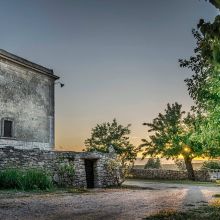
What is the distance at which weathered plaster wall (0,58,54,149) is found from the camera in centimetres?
2313

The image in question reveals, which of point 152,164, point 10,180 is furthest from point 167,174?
point 10,180

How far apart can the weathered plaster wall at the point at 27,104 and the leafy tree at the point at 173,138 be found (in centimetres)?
1625

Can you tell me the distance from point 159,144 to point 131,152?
21.3 ft

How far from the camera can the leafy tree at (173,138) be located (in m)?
37.4

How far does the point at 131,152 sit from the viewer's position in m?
45.1

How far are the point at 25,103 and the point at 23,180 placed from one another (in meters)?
7.92

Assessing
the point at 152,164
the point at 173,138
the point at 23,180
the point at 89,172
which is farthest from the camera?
the point at 152,164

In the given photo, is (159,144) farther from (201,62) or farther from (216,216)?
(216,216)

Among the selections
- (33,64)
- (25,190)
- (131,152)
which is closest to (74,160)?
(25,190)

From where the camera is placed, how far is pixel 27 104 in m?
24.8

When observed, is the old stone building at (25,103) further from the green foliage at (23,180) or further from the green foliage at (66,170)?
the green foliage at (23,180)

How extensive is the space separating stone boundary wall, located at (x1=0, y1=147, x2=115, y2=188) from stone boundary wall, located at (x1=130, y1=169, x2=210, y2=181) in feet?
56.8

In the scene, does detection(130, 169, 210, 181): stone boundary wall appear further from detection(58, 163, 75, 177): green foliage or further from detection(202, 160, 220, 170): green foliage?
detection(58, 163, 75, 177): green foliage

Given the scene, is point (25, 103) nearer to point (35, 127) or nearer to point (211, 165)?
point (35, 127)
